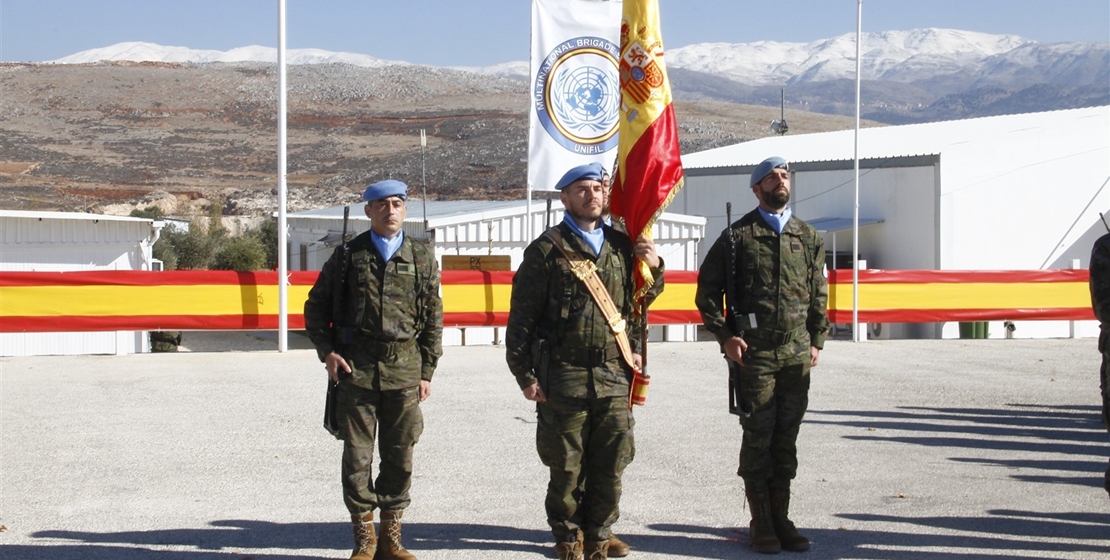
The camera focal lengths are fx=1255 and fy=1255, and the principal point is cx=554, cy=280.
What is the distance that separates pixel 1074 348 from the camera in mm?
18672

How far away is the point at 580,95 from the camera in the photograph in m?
15.6

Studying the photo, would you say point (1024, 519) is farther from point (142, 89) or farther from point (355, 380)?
point (142, 89)

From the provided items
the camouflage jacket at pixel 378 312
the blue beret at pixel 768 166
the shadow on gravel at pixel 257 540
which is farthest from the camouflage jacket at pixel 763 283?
the shadow on gravel at pixel 257 540

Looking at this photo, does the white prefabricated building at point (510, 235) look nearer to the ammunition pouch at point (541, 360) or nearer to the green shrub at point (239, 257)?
the ammunition pouch at point (541, 360)

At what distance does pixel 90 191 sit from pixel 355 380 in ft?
210

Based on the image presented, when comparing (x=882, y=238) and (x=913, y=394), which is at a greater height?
(x=882, y=238)

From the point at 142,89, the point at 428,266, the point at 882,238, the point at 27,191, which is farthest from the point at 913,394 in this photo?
the point at 142,89

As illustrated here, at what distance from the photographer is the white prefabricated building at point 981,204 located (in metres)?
24.8

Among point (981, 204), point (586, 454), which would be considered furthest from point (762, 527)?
point (981, 204)

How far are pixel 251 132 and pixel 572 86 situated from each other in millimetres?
80975

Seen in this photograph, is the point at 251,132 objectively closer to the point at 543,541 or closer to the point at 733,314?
the point at 543,541

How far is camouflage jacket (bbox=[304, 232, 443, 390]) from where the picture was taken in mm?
6336

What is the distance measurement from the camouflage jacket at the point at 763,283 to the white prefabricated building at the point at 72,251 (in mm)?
14175

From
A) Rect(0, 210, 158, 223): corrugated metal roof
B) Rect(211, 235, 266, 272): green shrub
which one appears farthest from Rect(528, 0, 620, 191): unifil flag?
Rect(211, 235, 266, 272): green shrub
